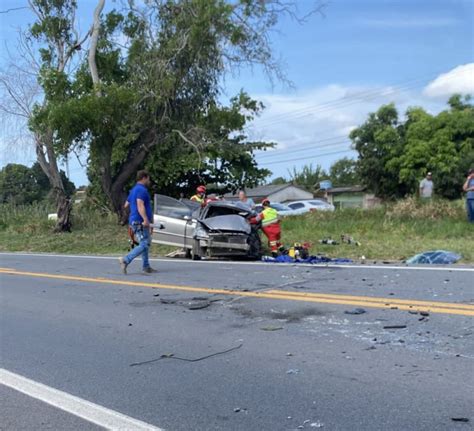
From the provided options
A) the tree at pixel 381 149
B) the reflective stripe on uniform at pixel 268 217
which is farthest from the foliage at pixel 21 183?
the reflective stripe on uniform at pixel 268 217

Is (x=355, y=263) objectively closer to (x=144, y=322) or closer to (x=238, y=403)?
(x=144, y=322)

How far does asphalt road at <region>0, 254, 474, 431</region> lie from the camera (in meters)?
3.86

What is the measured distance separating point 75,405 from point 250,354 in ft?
5.37

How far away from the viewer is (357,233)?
14.9 metres

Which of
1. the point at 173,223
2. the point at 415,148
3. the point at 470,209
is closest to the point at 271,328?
the point at 173,223

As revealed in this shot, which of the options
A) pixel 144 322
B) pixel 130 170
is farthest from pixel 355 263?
pixel 130 170

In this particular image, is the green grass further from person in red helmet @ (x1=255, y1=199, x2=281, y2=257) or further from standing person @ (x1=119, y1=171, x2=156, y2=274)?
standing person @ (x1=119, y1=171, x2=156, y2=274)

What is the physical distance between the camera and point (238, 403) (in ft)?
13.3

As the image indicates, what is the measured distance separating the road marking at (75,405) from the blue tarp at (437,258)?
7737mm

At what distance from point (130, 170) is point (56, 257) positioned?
259 inches

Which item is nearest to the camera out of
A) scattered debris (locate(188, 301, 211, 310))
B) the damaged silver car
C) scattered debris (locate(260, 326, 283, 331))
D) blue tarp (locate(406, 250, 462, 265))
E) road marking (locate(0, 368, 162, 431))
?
road marking (locate(0, 368, 162, 431))

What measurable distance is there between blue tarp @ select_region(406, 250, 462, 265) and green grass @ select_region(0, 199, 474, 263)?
0.81ft

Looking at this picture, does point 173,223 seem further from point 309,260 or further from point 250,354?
point 250,354

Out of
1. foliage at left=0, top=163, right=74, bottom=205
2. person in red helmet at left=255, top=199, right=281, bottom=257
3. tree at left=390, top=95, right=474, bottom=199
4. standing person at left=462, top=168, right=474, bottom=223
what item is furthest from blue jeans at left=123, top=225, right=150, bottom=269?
foliage at left=0, top=163, right=74, bottom=205
